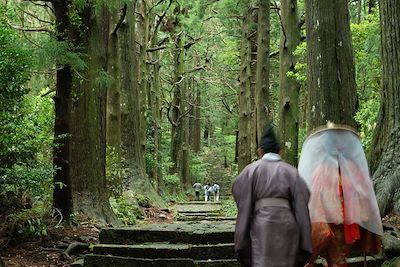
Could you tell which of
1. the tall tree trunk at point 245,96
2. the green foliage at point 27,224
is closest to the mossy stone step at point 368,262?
the green foliage at point 27,224

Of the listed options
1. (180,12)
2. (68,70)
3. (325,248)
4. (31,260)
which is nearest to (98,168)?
(68,70)

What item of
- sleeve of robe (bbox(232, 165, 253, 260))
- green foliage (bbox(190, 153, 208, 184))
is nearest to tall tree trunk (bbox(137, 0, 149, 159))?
sleeve of robe (bbox(232, 165, 253, 260))

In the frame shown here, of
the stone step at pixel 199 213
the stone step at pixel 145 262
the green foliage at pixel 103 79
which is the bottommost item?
the stone step at pixel 199 213

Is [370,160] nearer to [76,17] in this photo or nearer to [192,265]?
[192,265]

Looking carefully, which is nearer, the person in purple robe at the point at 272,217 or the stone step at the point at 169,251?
the person in purple robe at the point at 272,217

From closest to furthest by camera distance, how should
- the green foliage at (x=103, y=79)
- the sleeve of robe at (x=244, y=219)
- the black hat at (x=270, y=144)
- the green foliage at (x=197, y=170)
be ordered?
the sleeve of robe at (x=244, y=219) < the black hat at (x=270, y=144) < the green foliage at (x=103, y=79) < the green foliage at (x=197, y=170)

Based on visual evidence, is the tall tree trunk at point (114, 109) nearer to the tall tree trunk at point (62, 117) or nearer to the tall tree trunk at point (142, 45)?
the tall tree trunk at point (62, 117)

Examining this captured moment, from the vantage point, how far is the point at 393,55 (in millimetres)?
8570

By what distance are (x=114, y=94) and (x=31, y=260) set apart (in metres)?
8.34

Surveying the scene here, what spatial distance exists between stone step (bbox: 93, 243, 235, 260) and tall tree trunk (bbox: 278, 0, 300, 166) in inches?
301

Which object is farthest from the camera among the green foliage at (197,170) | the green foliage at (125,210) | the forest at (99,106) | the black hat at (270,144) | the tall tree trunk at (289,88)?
the green foliage at (197,170)

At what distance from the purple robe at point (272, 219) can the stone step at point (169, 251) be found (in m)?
2.34

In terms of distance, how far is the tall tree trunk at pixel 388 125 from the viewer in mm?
7859

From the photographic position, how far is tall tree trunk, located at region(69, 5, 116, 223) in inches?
374
